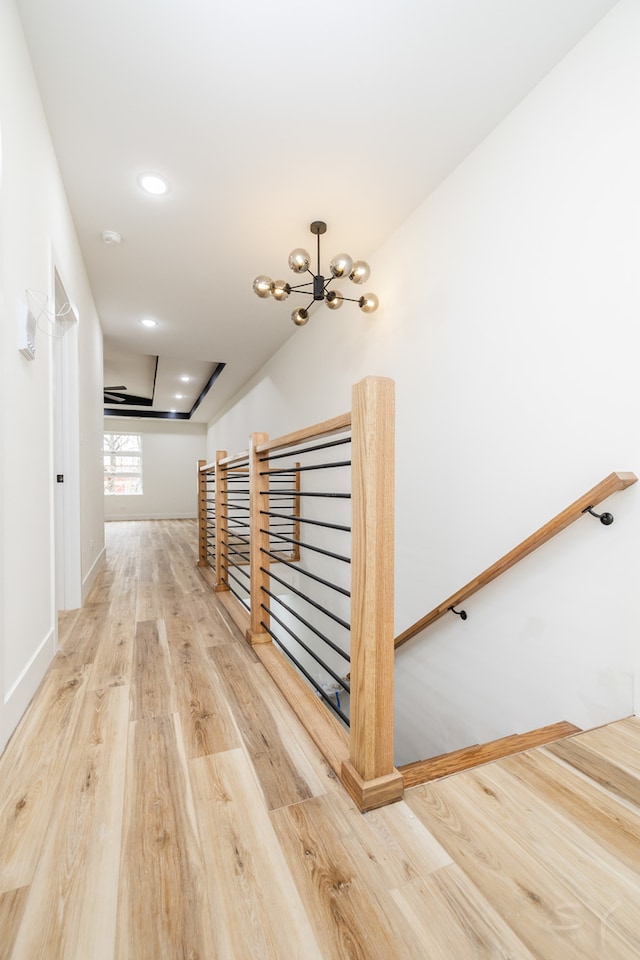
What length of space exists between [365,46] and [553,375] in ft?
4.97

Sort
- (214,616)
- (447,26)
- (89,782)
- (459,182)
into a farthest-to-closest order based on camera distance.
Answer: (214,616) → (459,182) → (447,26) → (89,782)

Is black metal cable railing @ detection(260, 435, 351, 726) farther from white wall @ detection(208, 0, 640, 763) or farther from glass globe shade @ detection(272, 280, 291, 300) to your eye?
glass globe shade @ detection(272, 280, 291, 300)

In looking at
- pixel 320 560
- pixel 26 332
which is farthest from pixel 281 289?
pixel 320 560

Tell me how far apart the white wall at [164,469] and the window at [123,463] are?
0.45 ft

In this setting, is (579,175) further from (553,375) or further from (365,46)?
(365,46)

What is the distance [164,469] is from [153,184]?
29.3 ft

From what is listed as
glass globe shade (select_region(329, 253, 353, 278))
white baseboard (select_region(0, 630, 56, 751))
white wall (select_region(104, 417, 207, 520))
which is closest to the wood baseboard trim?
white baseboard (select_region(0, 630, 56, 751))

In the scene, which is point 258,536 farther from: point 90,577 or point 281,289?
point 90,577

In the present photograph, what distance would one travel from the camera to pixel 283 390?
486 centimetres

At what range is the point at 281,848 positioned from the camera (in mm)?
917

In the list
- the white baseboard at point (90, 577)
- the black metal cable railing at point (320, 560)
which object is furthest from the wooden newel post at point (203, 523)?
the white baseboard at point (90, 577)

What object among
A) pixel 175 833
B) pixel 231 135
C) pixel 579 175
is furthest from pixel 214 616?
pixel 579 175

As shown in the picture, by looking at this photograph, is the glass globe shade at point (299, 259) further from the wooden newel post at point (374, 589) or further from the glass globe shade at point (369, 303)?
the wooden newel post at point (374, 589)

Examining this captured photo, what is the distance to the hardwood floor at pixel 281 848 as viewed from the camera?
738 millimetres
